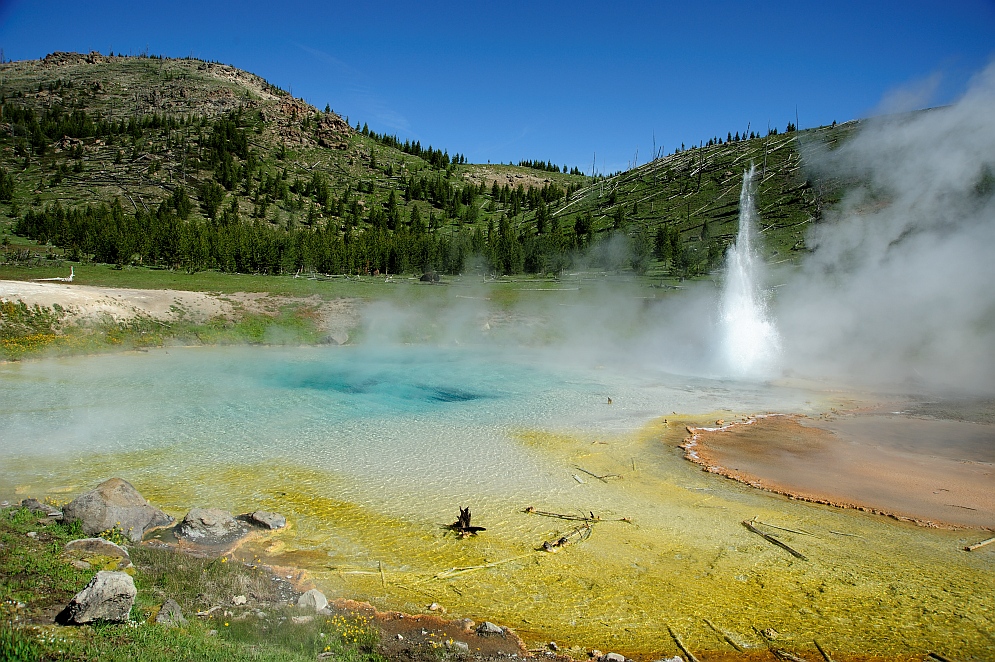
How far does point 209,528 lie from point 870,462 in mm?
12973

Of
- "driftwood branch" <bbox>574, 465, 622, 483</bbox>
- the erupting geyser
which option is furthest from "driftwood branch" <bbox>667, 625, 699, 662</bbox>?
the erupting geyser

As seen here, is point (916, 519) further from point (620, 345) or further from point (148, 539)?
point (620, 345)

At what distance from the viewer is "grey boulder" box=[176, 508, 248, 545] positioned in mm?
7887

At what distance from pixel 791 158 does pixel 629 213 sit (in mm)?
21376

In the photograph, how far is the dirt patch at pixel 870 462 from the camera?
10117 mm

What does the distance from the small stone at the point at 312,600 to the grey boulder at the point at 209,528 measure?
219 centimetres

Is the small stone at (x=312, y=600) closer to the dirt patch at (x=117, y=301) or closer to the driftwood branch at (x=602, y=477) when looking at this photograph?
the driftwood branch at (x=602, y=477)

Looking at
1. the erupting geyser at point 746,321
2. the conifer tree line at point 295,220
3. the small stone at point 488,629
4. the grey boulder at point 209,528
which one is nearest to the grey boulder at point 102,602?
the grey boulder at point 209,528

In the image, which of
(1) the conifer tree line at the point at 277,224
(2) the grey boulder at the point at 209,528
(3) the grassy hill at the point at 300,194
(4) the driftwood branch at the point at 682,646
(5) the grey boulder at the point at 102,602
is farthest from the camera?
(3) the grassy hill at the point at 300,194

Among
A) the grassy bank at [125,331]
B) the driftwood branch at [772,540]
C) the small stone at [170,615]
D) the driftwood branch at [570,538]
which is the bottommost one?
the driftwood branch at [570,538]

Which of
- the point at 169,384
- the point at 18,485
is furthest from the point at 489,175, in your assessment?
the point at 18,485

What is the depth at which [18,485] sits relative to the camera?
9.64m

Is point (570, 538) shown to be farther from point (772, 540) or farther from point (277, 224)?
point (277, 224)

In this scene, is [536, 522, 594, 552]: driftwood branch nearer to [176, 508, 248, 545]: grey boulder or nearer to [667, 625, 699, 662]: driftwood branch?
[667, 625, 699, 662]: driftwood branch
